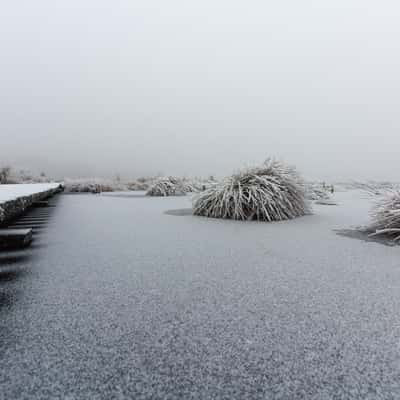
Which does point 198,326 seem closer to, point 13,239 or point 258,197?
point 13,239

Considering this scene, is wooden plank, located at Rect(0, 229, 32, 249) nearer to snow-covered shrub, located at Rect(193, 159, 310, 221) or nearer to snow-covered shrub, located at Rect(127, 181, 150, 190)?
snow-covered shrub, located at Rect(193, 159, 310, 221)

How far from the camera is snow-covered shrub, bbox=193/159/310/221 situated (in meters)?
2.02

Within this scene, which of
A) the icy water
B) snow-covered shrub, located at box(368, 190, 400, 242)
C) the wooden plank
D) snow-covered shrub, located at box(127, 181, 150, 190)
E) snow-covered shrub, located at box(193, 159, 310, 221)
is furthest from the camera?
snow-covered shrub, located at box(127, 181, 150, 190)

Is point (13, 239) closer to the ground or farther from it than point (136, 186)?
closer to the ground

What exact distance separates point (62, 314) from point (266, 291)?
1.47 feet

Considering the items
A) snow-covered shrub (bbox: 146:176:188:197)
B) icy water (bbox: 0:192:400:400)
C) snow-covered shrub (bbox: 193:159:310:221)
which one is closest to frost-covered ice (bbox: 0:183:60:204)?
icy water (bbox: 0:192:400:400)

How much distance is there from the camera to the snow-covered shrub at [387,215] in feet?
4.48

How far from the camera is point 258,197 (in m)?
2.03

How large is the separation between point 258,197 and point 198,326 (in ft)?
5.46

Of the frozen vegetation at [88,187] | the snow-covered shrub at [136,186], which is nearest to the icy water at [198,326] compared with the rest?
the frozen vegetation at [88,187]

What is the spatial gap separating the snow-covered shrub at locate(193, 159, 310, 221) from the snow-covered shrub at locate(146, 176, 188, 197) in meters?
2.83

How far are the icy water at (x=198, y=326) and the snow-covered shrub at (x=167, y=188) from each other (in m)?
4.10

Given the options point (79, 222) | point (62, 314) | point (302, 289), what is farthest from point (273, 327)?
point (79, 222)

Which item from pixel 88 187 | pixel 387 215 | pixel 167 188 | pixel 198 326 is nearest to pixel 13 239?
pixel 198 326
